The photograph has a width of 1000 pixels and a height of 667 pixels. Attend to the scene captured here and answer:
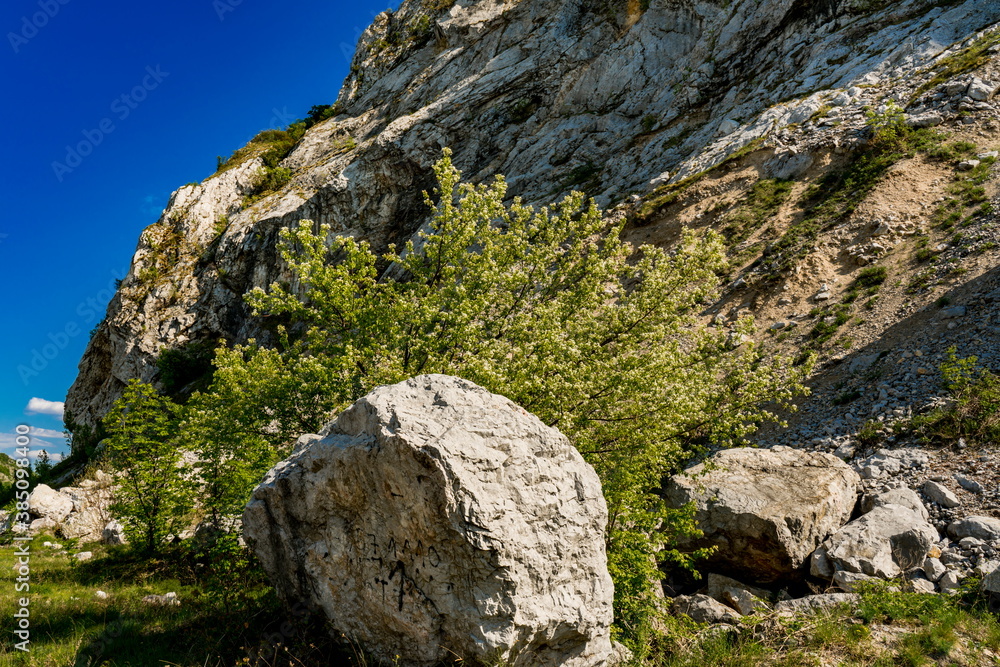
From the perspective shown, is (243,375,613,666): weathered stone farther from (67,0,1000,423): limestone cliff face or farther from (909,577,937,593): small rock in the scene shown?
(67,0,1000,423): limestone cliff face

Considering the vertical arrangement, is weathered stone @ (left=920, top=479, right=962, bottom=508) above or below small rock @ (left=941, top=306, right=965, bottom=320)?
below

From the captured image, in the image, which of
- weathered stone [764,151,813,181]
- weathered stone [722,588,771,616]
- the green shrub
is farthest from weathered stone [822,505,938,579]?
the green shrub

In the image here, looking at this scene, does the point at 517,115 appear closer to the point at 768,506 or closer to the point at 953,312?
the point at 953,312

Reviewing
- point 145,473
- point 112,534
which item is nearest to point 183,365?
point 112,534

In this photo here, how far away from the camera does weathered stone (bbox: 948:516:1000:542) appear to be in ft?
28.3

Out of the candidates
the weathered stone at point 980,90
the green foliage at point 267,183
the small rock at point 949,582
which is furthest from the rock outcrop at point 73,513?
the weathered stone at point 980,90

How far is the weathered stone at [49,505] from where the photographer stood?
21109 mm

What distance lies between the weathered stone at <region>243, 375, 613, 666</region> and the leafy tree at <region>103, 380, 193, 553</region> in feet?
20.4

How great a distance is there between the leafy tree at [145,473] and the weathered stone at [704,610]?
994 centimetres

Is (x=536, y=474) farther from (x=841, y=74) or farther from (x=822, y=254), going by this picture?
(x=841, y=74)

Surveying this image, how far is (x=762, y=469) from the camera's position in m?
11.2

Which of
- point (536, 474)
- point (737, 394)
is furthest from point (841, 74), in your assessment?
point (536, 474)

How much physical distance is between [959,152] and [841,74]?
9.40 m

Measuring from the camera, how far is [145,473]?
11.6 metres
